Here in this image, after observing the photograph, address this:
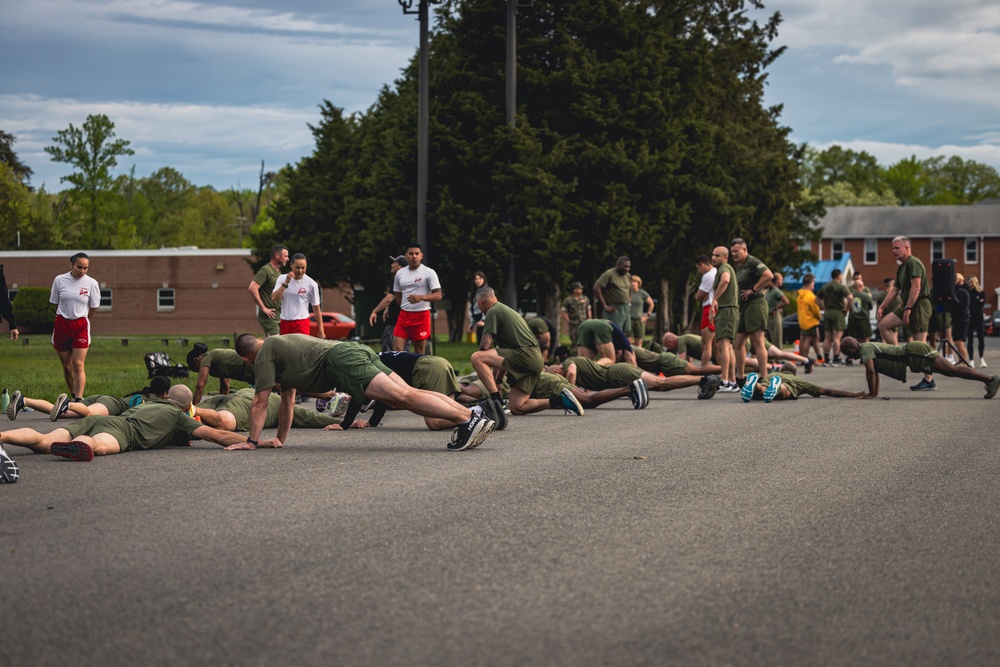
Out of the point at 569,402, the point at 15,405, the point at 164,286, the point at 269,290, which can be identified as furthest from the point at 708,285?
the point at 164,286

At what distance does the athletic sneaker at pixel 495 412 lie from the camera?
1082 centimetres

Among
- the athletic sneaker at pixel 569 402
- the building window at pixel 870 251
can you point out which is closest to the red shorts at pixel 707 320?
the athletic sneaker at pixel 569 402

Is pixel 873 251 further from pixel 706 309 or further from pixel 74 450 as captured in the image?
pixel 74 450

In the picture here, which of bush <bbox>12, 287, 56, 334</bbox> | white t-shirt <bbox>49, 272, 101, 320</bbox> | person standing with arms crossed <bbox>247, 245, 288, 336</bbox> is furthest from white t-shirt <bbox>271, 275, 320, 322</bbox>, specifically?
bush <bbox>12, 287, 56, 334</bbox>

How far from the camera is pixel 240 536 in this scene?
5.93m

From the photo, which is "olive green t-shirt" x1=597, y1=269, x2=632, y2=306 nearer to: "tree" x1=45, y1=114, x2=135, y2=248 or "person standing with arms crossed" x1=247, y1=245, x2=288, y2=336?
"person standing with arms crossed" x1=247, y1=245, x2=288, y2=336

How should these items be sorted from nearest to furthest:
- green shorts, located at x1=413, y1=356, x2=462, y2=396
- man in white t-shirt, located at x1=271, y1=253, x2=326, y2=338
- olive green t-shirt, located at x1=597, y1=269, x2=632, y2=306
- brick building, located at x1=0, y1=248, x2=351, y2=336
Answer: green shorts, located at x1=413, y1=356, x2=462, y2=396 < man in white t-shirt, located at x1=271, y1=253, x2=326, y2=338 < olive green t-shirt, located at x1=597, y1=269, x2=632, y2=306 < brick building, located at x1=0, y1=248, x2=351, y2=336

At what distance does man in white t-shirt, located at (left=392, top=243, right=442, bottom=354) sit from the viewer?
16344 millimetres

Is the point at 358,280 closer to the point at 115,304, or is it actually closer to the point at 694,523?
the point at 115,304

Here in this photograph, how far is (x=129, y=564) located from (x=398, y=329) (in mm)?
11290

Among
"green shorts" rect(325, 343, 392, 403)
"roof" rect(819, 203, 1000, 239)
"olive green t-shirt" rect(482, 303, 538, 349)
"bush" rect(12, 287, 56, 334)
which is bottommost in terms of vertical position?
"bush" rect(12, 287, 56, 334)

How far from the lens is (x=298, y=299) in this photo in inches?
600

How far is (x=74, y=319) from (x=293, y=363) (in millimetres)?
5543

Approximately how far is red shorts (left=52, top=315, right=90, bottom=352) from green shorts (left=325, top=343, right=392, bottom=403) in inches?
220
